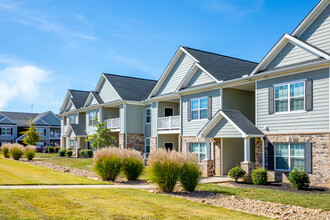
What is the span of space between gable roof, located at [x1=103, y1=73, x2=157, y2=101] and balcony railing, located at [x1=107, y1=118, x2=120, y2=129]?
2.60 metres

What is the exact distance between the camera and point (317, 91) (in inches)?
610

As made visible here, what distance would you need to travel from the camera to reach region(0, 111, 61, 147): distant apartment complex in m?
63.6

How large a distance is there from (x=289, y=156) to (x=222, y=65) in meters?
9.58

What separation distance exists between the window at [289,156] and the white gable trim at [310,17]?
5850 millimetres

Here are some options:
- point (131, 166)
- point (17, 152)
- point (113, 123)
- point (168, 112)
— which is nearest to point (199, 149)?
point (131, 166)

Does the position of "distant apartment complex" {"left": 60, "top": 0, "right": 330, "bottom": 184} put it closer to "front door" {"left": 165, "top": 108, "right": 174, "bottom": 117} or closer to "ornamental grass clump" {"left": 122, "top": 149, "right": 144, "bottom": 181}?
"front door" {"left": 165, "top": 108, "right": 174, "bottom": 117}

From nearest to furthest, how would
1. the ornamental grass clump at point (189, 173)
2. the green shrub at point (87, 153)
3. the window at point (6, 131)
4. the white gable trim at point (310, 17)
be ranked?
the ornamental grass clump at point (189, 173) < the white gable trim at point (310, 17) < the green shrub at point (87, 153) < the window at point (6, 131)

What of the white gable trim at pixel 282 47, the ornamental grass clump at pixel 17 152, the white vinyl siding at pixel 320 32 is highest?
the white vinyl siding at pixel 320 32

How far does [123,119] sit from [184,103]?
28.4 ft

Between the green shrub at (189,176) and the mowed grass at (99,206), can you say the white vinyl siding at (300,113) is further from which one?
the mowed grass at (99,206)

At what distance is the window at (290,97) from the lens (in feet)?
53.3

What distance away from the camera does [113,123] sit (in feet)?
108

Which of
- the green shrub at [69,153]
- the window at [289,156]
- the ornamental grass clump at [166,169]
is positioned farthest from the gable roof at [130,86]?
the ornamental grass clump at [166,169]

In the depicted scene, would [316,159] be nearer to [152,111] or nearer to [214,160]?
[214,160]
